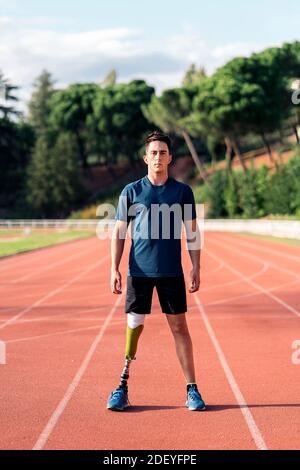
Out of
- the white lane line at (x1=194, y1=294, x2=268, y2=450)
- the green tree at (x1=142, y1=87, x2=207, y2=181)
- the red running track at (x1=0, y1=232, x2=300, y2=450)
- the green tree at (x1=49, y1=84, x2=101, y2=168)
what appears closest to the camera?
the white lane line at (x1=194, y1=294, x2=268, y2=450)

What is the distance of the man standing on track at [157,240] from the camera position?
553cm

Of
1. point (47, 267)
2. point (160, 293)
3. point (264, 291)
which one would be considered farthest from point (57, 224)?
point (160, 293)

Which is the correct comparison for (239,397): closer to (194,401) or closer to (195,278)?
(194,401)

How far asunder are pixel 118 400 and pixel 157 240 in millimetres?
1286

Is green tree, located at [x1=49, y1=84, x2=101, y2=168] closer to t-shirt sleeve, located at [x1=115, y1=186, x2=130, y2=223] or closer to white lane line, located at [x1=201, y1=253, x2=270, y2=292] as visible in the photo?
white lane line, located at [x1=201, y1=253, x2=270, y2=292]

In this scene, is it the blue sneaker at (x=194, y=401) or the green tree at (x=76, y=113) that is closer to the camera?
the blue sneaker at (x=194, y=401)

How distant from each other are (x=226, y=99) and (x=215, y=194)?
9.42 m

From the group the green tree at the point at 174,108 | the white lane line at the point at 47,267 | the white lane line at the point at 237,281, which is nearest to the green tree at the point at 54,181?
the green tree at the point at 174,108

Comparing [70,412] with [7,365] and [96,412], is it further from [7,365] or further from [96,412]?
[7,365]

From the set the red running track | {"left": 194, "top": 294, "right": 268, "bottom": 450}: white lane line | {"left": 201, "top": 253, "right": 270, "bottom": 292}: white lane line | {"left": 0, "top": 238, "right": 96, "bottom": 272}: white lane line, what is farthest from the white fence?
{"left": 194, "top": 294, "right": 268, "bottom": 450}: white lane line

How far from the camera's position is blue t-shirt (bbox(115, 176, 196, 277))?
217 inches

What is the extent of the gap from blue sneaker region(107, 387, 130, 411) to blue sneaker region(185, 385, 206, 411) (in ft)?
1.63

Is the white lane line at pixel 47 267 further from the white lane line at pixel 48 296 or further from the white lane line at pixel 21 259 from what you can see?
the white lane line at pixel 48 296

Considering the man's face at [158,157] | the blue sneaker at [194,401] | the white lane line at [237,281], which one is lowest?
the white lane line at [237,281]
